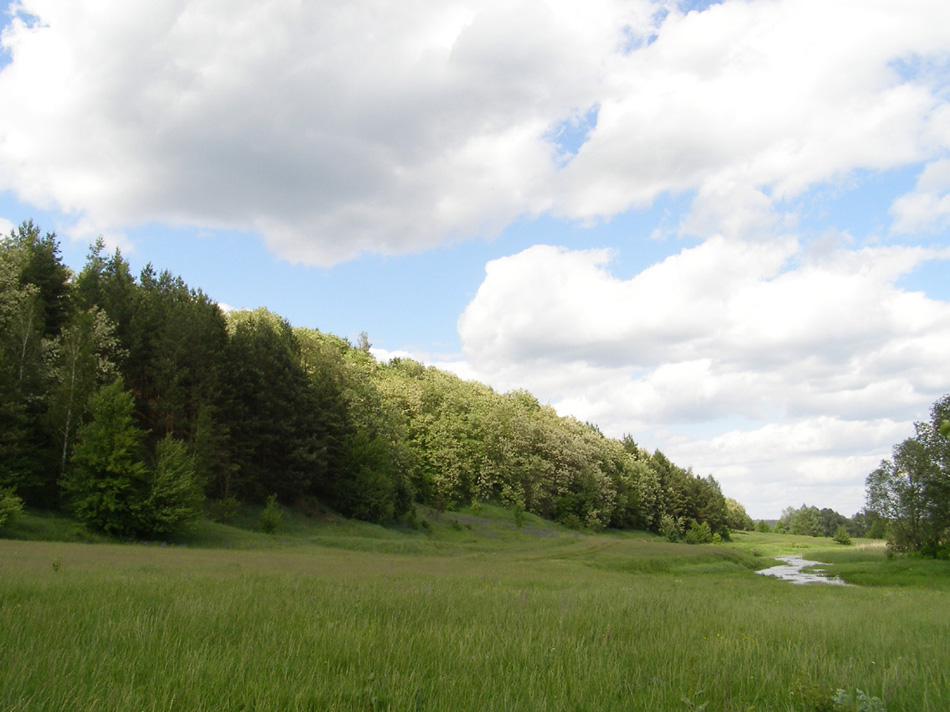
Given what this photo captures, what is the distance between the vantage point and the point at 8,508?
99.7 ft

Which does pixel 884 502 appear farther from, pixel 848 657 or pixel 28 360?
pixel 28 360

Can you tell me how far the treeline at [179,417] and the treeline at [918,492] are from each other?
4416 centimetres

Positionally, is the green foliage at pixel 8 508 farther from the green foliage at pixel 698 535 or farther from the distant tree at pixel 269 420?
the green foliage at pixel 698 535

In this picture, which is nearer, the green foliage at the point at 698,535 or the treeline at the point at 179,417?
the treeline at the point at 179,417

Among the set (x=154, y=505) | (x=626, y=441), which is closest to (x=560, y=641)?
(x=154, y=505)

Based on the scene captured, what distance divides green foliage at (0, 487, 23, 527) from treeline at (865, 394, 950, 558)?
56.7 m

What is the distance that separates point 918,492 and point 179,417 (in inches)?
2271

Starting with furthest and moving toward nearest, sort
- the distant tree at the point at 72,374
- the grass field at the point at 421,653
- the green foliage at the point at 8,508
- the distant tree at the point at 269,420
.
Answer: the distant tree at the point at 269,420 → the distant tree at the point at 72,374 → the green foliage at the point at 8,508 → the grass field at the point at 421,653

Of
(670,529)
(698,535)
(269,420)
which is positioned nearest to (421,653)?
(269,420)

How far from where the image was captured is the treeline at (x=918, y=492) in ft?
141

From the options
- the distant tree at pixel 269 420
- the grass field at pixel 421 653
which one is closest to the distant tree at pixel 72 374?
the distant tree at pixel 269 420

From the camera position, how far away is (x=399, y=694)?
14.4 ft

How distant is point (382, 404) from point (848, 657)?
6833cm

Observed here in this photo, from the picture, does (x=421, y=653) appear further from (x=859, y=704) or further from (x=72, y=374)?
(x=72, y=374)
